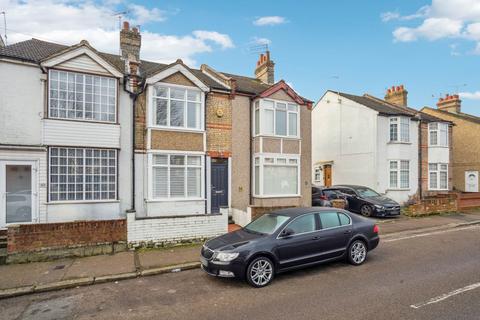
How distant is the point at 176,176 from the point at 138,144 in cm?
188

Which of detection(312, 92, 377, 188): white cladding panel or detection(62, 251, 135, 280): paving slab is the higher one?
detection(312, 92, 377, 188): white cladding panel

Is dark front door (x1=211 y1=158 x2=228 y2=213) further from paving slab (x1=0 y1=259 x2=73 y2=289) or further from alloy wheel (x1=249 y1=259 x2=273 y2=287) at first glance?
alloy wheel (x1=249 y1=259 x2=273 y2=287)

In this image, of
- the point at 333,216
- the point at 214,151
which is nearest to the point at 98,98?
the point at 214,151

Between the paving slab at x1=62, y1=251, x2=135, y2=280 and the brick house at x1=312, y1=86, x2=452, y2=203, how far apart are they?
51.0 ft

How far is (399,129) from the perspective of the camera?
19219 mm

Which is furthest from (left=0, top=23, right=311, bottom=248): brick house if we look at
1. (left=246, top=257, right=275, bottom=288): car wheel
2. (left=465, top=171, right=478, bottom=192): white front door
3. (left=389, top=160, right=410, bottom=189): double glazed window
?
(left=465, top=171, right=478, bottom=192): white front door

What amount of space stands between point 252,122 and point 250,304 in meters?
9.80

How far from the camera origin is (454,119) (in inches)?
949

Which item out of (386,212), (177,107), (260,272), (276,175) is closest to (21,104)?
(177,107)

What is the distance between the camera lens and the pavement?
253 inches

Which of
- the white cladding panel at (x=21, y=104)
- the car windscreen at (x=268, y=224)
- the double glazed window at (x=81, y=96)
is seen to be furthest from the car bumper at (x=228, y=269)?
the white cladding panel at (x=21, y=104)

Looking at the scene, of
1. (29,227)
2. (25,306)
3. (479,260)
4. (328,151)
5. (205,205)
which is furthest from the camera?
(328,151)

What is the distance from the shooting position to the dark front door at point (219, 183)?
1294cm

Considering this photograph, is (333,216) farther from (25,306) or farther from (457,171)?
(457,171)
